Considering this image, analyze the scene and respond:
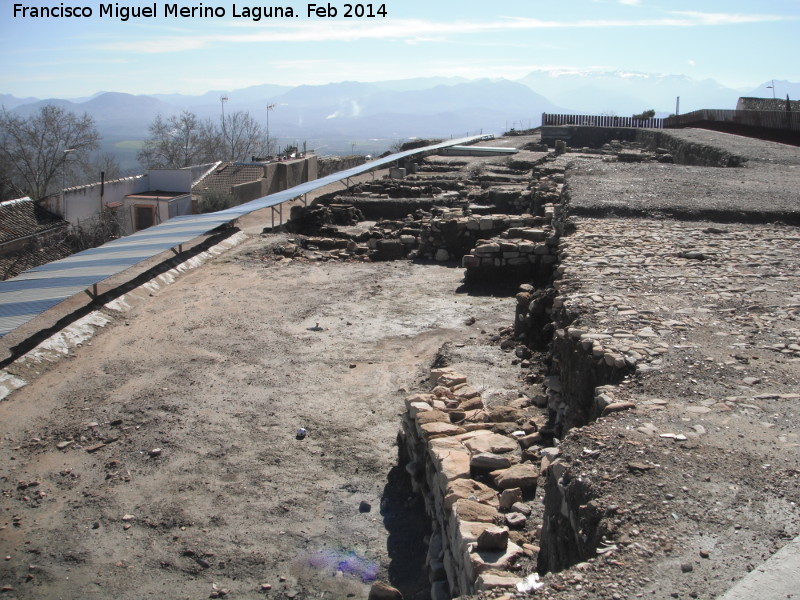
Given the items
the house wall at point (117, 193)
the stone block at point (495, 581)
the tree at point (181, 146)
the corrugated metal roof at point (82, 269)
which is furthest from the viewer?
the tree at point (181, 146)

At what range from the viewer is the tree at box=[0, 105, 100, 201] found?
4838 cm

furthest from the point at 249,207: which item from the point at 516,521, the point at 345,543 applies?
the point at 516,521

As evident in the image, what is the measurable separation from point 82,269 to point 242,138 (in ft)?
205

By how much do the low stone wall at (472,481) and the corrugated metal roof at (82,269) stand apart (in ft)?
17.9

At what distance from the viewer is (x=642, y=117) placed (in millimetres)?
37500

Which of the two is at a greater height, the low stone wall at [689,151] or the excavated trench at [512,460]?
the low stone wall at [689,151]

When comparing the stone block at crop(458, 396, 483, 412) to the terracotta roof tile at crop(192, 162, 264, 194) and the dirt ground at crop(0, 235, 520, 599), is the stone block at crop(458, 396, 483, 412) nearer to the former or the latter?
the dirt ground at crop(0, 235, 520, 599)

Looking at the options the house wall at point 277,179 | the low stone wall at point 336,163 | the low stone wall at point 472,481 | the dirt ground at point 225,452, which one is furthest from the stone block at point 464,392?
the low stone wall at point 336,163

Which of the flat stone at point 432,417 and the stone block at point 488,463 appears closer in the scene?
the stone block at point 488,463

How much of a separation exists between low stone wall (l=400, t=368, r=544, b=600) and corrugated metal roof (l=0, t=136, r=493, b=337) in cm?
545

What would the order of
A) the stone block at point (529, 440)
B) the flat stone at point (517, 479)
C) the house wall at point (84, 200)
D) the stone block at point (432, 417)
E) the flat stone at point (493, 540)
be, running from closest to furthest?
the flat stone at point (493, 540), the flat stone at point (517, 479), the stone block at point (529, 440), the stone block at point (432, 417), the house wall at point (84, 200)

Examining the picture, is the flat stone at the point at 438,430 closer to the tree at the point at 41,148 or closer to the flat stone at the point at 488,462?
the flat stone at the point at 488,462

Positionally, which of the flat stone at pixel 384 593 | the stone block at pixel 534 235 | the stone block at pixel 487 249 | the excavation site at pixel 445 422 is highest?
the stone block at pixel 534 235

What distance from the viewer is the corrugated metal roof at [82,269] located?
29.1 feet
